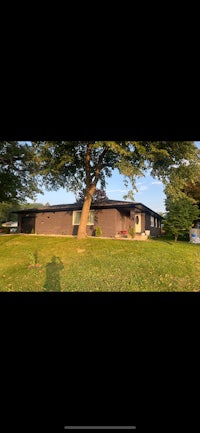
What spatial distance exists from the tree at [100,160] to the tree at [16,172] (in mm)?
727

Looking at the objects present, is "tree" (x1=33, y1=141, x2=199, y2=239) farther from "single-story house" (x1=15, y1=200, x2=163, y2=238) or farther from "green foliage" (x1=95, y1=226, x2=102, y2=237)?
"single-story house" (x1=15, y1=200, x2=163, y2=238)

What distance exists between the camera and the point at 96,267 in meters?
5.71

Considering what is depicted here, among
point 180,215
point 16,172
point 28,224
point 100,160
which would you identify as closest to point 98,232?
point 100,160

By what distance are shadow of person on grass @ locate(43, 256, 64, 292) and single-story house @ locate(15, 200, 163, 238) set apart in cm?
359

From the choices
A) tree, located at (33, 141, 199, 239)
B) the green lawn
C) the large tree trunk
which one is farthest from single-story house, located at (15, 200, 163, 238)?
the green lawn

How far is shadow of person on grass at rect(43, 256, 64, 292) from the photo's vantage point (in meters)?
4.68

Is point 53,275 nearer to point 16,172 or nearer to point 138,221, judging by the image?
point 16,172

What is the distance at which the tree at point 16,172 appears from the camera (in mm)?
8430
